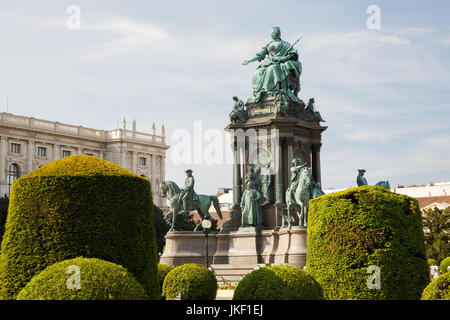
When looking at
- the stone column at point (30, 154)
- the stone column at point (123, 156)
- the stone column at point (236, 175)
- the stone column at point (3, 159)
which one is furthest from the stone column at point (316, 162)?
the stone column at point (123, 156)

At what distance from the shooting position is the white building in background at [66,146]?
3314 inches

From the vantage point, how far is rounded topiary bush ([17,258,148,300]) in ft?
26.9

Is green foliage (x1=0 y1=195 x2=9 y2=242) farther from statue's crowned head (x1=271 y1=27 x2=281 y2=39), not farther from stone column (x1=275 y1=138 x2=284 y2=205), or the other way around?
stone column (x1=275 y1=138 x2=284 y2=205)

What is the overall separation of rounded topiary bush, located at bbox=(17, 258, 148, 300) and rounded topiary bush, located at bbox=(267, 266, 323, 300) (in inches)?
132

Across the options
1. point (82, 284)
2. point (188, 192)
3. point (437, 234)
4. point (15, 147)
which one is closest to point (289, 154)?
point (188, 192)

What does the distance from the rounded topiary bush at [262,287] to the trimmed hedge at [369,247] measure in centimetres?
162

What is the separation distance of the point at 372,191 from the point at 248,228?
1471cm

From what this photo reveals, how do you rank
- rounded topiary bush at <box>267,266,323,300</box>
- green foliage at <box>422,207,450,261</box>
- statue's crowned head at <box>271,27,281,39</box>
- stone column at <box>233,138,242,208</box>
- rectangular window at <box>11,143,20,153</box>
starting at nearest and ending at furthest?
1. rounded topiary bush at <box>267,266,323,300</box>
2. stone column at <box>233,138,242,208</box>
3. statue's crowned head at <box>271,27,281,39</box>
4. green foliage at <box>422,207,450,261</box>
5. rectangular window at <box>11,143,20,153</box>

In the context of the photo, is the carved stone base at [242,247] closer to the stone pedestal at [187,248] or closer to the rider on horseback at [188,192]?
the stone pedestal at [187,248]

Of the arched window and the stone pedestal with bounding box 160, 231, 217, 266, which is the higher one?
the arched window

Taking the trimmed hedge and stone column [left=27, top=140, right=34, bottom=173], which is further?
stone column [left=27, top=140, right=34, bottom=173]

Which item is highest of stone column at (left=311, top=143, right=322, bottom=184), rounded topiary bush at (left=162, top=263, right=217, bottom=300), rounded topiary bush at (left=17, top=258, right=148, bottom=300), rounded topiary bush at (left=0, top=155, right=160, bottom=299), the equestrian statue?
stone column at (left=311, top=143, right=322, bottom=184)

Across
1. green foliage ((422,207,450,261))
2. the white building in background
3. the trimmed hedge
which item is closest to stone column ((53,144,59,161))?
the white building in background
